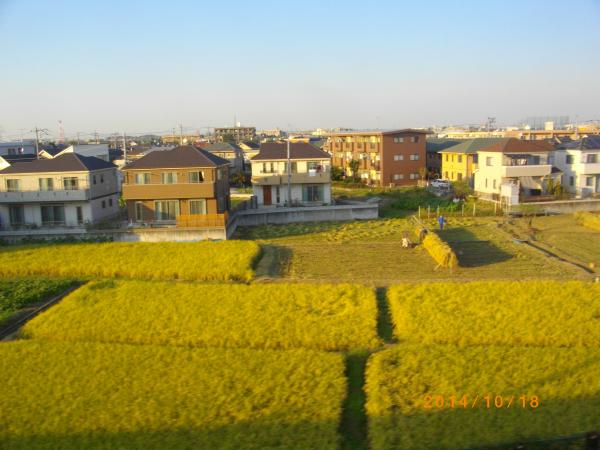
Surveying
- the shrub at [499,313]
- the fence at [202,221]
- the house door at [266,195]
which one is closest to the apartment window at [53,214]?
the fence at [202,221]

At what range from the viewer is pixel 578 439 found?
26.1 ft

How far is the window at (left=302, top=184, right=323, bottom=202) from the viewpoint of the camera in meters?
31.3

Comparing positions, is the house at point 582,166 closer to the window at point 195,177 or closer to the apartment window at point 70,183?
the window at point 195,177

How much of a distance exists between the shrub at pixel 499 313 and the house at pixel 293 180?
52.9 ft

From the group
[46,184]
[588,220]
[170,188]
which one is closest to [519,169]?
[588,220]

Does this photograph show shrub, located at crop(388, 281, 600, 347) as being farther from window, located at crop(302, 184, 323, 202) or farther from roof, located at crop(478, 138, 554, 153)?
roof, located at crop(478, 138, 554, 153)

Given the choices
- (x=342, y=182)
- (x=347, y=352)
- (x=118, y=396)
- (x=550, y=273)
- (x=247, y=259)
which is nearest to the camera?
(x=118, y=396)

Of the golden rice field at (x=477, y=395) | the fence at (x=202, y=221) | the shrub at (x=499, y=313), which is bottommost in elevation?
the golden rice field at (x=477, y=395)

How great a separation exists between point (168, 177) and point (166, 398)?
1842 cm

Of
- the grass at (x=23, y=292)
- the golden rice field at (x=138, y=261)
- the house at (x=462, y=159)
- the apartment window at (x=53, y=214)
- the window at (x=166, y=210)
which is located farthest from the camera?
the house at (x=462, y=159)

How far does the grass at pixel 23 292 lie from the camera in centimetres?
1536

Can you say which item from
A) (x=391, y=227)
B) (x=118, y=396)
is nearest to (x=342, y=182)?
(x=391, y=227)

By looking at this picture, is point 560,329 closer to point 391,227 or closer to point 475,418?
point 475,418

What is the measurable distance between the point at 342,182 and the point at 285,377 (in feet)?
111
